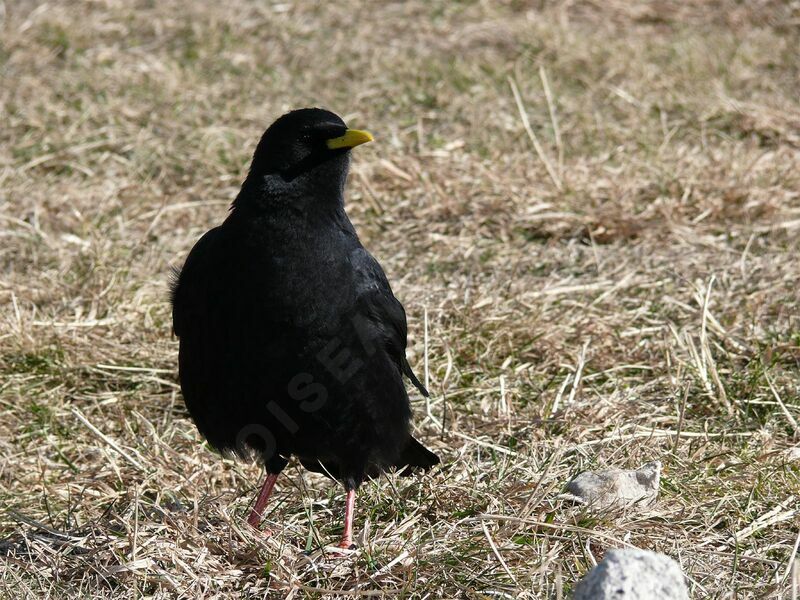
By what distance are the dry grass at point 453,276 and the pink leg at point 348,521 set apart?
0.08 m

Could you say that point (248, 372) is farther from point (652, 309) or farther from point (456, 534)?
point (652, 309)

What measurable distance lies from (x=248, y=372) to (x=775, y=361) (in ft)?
8.05

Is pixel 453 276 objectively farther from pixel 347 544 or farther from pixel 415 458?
pixel 347 544

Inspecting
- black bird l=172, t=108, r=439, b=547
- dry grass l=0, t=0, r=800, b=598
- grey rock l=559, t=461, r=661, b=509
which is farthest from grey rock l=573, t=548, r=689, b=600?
black bird l=172, t=108, r=439, b=547

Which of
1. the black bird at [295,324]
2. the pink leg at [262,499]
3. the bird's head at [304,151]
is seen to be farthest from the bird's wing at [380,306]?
the pink leg at [262,499]

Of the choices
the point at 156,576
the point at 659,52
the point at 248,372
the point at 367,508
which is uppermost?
the point at 248,372

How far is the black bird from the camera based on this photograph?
3.63m

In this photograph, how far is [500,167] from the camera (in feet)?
22.8

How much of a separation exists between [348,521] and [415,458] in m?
0.40

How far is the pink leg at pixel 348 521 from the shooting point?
12.3ft

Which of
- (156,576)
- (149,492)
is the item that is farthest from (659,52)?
(156,576)

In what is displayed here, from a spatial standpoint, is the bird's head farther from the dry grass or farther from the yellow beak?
the dry grass

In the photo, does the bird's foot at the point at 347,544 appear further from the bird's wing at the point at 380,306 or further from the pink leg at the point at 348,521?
the bird's wing at the point at 380,306

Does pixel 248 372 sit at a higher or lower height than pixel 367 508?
higher
